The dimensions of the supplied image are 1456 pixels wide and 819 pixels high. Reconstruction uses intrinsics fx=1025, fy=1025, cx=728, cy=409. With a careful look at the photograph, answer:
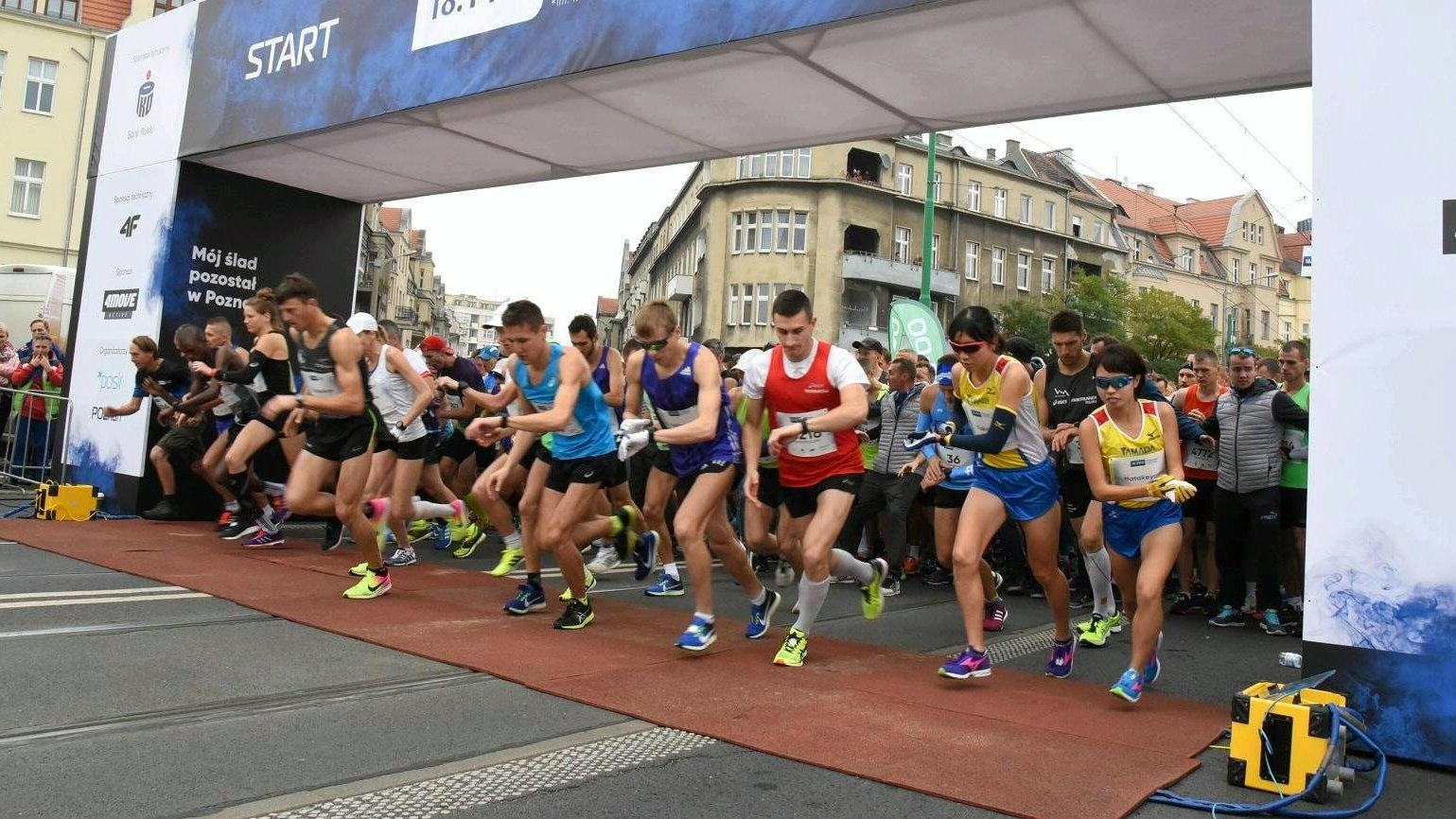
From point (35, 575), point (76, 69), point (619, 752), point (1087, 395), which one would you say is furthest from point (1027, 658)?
point (76, 69)

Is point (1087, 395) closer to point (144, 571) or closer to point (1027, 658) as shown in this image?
point (1027, 658)

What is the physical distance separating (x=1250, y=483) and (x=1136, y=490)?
3.52 metres

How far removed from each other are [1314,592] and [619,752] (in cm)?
318

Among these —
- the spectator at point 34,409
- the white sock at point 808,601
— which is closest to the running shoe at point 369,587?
the white sock at point 808,601

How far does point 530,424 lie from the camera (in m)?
6.13

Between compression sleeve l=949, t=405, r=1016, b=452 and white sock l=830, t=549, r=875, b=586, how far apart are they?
4.05 feet

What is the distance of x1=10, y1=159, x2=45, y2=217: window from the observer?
40156mm

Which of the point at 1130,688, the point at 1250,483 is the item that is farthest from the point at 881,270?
the point at 1130,688

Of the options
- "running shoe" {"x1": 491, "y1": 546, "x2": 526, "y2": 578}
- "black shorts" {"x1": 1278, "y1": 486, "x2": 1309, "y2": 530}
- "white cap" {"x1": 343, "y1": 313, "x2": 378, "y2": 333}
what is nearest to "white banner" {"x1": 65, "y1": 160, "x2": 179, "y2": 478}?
"white cap" {"x1": 343, "y1": 313, "x2": 378, "y2": 333}

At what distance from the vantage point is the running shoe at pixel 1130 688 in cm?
520

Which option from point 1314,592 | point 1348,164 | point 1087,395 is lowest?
point 1314,592

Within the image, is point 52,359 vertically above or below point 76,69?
below

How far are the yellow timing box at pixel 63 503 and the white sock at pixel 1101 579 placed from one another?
1024 cm

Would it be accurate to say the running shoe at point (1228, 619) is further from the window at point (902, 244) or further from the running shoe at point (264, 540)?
the window at point (902, 244)
